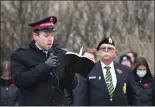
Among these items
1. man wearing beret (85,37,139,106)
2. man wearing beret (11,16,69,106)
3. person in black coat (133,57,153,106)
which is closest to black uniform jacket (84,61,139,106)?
man wearing beret (85,37,139,106)

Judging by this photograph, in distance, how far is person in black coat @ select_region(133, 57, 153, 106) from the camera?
10.6 meters

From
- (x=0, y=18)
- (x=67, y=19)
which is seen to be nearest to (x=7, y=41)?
(x=0, y=18)

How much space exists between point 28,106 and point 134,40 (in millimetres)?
9290

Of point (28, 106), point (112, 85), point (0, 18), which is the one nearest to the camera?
point (28, 106)

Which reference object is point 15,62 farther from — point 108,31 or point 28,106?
point 108,31

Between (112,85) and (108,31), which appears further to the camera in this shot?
(108,31)

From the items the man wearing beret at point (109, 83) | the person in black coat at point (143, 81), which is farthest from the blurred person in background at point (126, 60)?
the man wearing beret at point (109, 83)

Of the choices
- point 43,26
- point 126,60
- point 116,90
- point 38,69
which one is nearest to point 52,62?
point 38,69

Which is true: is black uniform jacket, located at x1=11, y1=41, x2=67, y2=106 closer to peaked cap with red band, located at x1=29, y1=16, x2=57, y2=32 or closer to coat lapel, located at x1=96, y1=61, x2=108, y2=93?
peaked cap with red band, located at x1=29, y1=16, x2=57, y2=32

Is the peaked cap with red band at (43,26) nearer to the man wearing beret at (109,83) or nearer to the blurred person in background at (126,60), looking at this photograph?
the man wearing beret at (109,83)

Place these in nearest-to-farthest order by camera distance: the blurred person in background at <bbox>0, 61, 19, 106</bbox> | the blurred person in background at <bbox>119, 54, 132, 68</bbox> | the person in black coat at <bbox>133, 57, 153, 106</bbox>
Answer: the person in black coat at <bbox>133, 57, 153, 106</bbox> → the blurred person in background at <bbox>0, 61, 19, 106</bbox> → the blurred person in background at <bbox>119, 54, 132, 68</bbox>

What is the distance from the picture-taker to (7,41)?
1559 centimetres

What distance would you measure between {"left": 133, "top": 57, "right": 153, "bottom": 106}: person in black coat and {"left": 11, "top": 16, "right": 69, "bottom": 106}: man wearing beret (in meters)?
3.67

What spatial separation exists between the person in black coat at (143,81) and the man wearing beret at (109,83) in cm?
142
